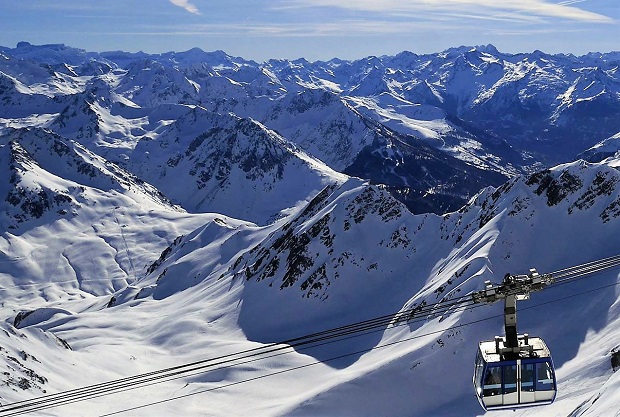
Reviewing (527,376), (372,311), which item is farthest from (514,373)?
(372,311)

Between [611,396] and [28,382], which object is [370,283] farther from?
[611,396]

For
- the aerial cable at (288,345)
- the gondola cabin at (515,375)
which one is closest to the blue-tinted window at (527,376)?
the gondola cabin at (515,375)

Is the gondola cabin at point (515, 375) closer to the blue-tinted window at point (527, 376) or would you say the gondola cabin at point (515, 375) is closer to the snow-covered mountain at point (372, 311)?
the blue-tinted window at point (527, 376)

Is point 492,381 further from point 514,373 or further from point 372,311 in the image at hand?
point 372,311

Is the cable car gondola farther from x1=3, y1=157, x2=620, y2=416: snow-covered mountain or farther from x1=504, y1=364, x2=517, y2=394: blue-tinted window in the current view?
x1=3, y1=157, x2=620, y2=416: snow-covered mountain

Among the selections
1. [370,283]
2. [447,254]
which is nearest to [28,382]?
[370,283]

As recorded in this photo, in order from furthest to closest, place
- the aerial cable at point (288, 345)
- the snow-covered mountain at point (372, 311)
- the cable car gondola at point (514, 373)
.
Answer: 1. the snow-covered mountain at point (372, 311)
2. the cable car gondola at point (514, 373)
3. the aerial cable at point (288, 345)

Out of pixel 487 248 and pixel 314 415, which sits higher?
pixel 487 248

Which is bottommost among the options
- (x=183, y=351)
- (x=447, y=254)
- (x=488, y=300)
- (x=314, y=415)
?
(x=183, y=351)
